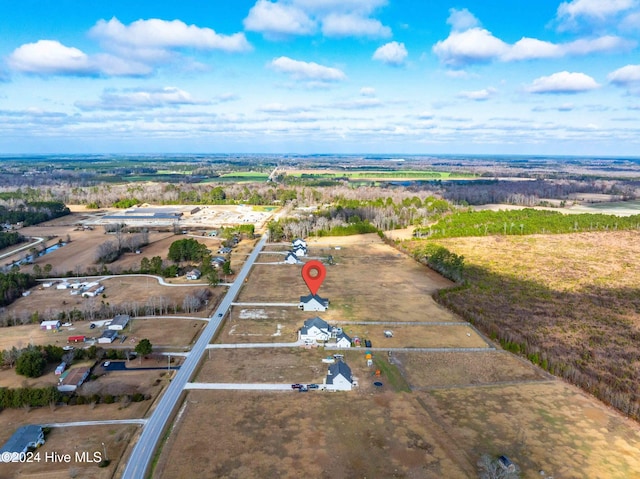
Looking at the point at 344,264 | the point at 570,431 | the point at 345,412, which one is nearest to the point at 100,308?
the point at 345,412

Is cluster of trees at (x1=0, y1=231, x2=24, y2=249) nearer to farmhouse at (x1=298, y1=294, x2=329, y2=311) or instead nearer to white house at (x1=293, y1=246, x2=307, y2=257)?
white house at (x1=293, y1=246, x2=307, y2=257)

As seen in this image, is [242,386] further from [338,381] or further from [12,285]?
[12,285]

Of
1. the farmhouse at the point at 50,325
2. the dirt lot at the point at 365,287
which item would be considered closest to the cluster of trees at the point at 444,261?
the dirt lot at the point at 365,287

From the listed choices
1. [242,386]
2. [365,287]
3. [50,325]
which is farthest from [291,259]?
[242,386]

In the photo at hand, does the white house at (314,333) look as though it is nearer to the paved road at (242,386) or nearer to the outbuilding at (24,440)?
the paved road at (242,386)

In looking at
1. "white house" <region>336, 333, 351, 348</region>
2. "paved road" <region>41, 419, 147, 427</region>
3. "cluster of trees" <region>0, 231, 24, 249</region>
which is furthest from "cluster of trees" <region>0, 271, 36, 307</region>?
"white house" <region>336, 333, 351, 348</region>

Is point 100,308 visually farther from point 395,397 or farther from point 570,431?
point 570,431
